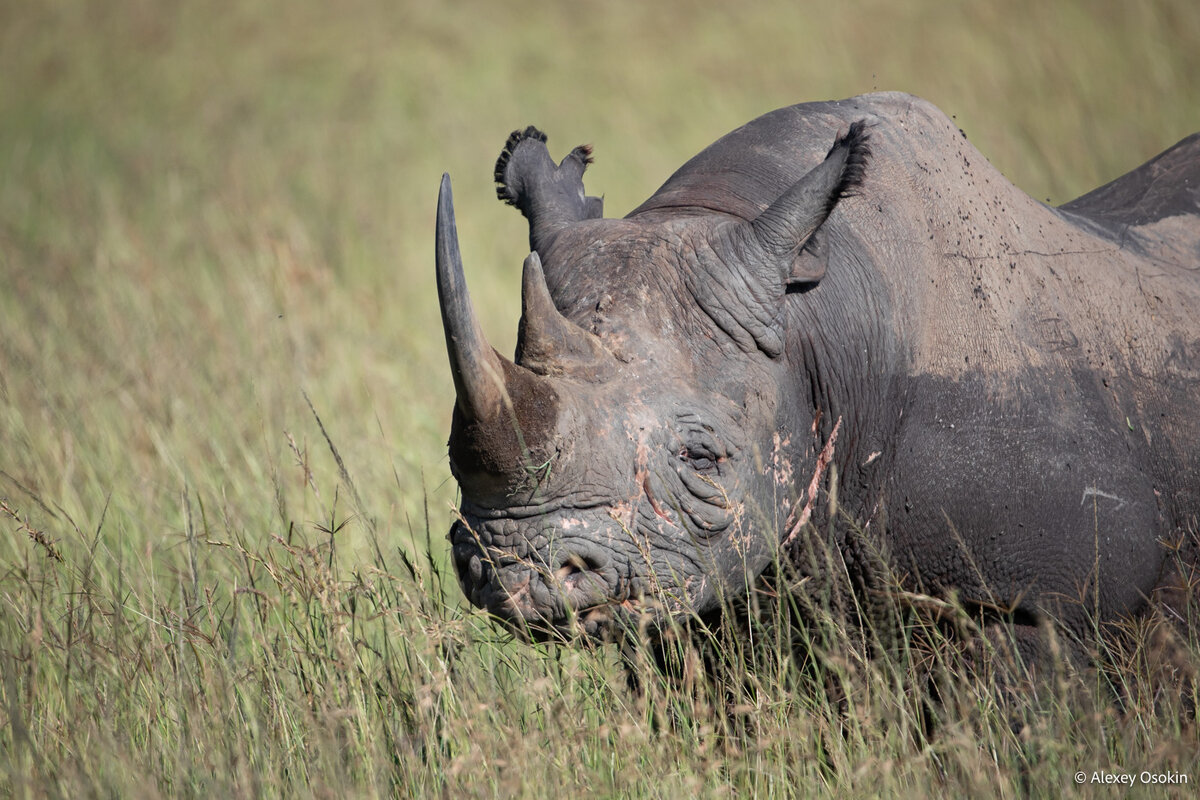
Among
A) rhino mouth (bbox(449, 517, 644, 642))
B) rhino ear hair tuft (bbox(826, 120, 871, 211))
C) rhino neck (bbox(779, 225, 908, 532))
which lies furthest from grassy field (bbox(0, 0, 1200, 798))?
rhino ear hair tuft (bbox(826, 120, 871, 211))

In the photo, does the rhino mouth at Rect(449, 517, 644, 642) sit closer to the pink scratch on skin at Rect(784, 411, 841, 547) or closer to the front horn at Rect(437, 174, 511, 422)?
the front horn at Rect(437, 174, 511, 422)

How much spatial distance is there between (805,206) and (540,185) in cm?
108

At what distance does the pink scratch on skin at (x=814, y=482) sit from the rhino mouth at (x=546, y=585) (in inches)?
26.4

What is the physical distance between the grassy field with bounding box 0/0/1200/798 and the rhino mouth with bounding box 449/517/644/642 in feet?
0.86

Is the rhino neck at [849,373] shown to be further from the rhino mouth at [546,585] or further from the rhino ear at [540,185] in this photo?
the rhino ear at [540,185]

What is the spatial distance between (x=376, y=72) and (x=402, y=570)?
820 centimetres

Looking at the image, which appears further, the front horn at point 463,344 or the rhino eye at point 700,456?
the rhino eye at point 700,456

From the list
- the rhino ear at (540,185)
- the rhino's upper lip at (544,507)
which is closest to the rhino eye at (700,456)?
the rhino's upper lip at (544,507)

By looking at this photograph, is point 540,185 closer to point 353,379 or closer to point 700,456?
point 700,456

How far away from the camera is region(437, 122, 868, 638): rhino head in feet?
9.56

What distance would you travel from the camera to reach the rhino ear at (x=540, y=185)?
398 centimetres

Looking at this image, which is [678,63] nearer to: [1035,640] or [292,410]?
[292,410]

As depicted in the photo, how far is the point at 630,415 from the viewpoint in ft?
9.98

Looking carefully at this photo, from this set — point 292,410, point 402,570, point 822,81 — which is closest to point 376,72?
point 822,81
